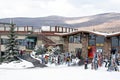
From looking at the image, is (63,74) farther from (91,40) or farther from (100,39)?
(91,40)

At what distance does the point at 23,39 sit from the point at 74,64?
2042cm

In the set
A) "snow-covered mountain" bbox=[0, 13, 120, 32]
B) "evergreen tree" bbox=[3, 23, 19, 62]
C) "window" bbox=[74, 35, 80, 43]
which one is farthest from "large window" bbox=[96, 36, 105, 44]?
"snow-covered mountain" bbox=[0, 13, 120, 32]

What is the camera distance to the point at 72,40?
5525 centimetres

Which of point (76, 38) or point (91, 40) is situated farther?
point (76, 38)

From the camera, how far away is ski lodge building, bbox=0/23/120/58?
166ft

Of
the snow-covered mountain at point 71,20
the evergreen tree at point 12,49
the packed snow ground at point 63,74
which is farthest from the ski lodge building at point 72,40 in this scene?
the snow-covered mountain at point 71,20

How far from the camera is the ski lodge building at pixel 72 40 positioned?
50.6 metres

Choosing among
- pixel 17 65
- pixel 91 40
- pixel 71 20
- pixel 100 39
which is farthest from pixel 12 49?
pixel 71 20

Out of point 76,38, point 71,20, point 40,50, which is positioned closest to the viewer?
point 76,38

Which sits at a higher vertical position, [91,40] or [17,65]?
[91,40]

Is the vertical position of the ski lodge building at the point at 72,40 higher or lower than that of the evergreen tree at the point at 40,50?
higher

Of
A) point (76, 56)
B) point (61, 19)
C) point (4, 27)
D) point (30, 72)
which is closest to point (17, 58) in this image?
point (76, 56)

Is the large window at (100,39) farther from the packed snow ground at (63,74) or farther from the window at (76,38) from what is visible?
the packed snow ground at (63,74)

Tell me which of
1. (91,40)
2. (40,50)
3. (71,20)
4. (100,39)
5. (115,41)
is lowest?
(40,50)
